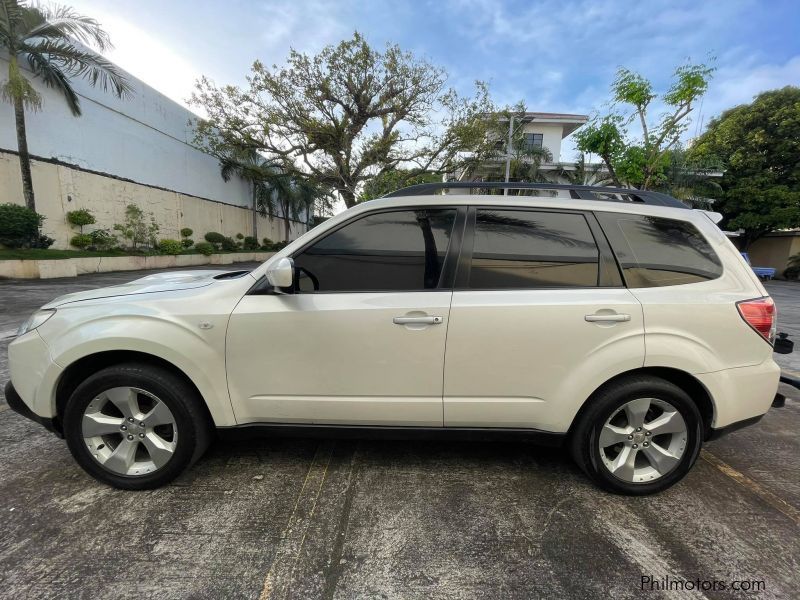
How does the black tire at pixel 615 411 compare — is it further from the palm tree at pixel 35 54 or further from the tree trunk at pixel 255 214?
the tree trunk at pixel 255 214

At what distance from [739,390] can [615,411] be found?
2.38ft

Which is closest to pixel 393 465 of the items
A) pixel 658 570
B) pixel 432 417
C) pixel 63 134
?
pixel 432 417

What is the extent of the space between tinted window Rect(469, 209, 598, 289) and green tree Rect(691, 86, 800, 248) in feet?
78.5

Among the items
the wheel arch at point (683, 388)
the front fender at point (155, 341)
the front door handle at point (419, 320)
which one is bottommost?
the wheel arch at point (683, 388)

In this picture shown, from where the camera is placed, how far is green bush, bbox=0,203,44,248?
435 inches

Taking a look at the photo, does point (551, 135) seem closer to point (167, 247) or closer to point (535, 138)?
point (535, 138)

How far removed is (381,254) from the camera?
7.33ft

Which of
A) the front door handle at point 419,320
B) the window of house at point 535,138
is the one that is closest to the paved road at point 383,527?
the front door handle at point 419,320

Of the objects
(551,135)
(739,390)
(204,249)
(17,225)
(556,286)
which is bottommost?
(739,390)

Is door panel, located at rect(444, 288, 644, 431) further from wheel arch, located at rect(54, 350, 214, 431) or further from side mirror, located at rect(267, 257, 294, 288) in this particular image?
wheel arch, located at rect(54, 350, 214, 431)

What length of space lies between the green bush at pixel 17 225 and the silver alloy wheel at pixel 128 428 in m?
13.4

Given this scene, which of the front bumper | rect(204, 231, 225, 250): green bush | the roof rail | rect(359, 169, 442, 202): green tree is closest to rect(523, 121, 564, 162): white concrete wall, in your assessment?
rect(359, 169, 442, 202): green tree

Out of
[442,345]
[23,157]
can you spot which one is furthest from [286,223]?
[442,345]

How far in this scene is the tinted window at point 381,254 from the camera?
2174 millimetres
